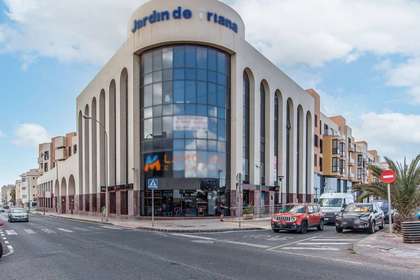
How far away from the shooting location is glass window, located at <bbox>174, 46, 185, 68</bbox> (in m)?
34.4

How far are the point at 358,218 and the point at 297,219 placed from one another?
123 inches

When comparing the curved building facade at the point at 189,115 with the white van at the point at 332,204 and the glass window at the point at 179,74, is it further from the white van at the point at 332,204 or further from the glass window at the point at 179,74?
the white van at the point at 332,204

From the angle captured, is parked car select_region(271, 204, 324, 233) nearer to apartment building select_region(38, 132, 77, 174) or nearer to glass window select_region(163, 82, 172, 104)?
glass window select_region(163, 82, 172, 104)

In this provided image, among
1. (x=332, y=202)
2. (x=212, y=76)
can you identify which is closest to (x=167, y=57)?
(x=212, y=76)

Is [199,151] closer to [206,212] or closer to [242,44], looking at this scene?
[206,212]

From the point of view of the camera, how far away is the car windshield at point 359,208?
832 inches

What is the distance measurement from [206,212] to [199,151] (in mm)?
5233

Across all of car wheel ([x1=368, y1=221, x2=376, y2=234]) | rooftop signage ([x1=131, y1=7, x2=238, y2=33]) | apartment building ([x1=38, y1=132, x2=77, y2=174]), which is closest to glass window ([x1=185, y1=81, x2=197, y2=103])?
rooftop signage ([x1=131, y1=7, x2=238, y2=33])

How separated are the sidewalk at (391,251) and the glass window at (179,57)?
22968mm

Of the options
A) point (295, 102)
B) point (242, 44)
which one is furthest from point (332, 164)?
point (242, 44)

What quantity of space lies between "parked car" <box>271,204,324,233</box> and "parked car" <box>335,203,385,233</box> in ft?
4.80

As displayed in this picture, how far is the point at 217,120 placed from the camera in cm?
3509

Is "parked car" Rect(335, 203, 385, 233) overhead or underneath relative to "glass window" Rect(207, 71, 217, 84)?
underneath

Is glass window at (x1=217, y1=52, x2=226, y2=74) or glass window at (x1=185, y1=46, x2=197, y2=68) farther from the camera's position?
glass window at (x1=217, y1=52, x2=226, y2=74)
